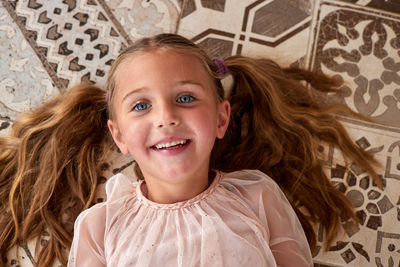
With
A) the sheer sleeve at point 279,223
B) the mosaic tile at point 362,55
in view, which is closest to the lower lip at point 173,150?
the sheer sleeve at point 279,223

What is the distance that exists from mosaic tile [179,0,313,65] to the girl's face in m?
0.31

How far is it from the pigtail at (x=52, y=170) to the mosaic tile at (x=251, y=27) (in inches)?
12.8

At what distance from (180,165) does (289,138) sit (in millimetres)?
397

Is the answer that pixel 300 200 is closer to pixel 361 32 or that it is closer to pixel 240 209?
pixel 240 209

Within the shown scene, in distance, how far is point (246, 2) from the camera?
4.22 feet

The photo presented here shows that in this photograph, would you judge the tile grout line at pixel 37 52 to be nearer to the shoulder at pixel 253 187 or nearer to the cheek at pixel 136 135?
the cheek at pixel 136 135

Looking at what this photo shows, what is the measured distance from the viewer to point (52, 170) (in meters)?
1.20

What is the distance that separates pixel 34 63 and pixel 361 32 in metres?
0.90

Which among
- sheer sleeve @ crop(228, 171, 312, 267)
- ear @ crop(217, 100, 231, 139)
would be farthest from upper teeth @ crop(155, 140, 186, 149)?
sheer sleeve @ crop(228, 171, 312, 267)

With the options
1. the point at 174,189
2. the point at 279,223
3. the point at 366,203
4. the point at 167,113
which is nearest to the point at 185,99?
the point at 167,113

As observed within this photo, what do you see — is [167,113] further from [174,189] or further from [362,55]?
[362,55]

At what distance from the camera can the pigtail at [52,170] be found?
1.19m

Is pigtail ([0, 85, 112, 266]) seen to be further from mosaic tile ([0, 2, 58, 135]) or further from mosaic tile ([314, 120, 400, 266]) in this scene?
mosaic tile ([314, 120, 400, 266])

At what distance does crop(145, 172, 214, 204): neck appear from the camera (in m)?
1.06
